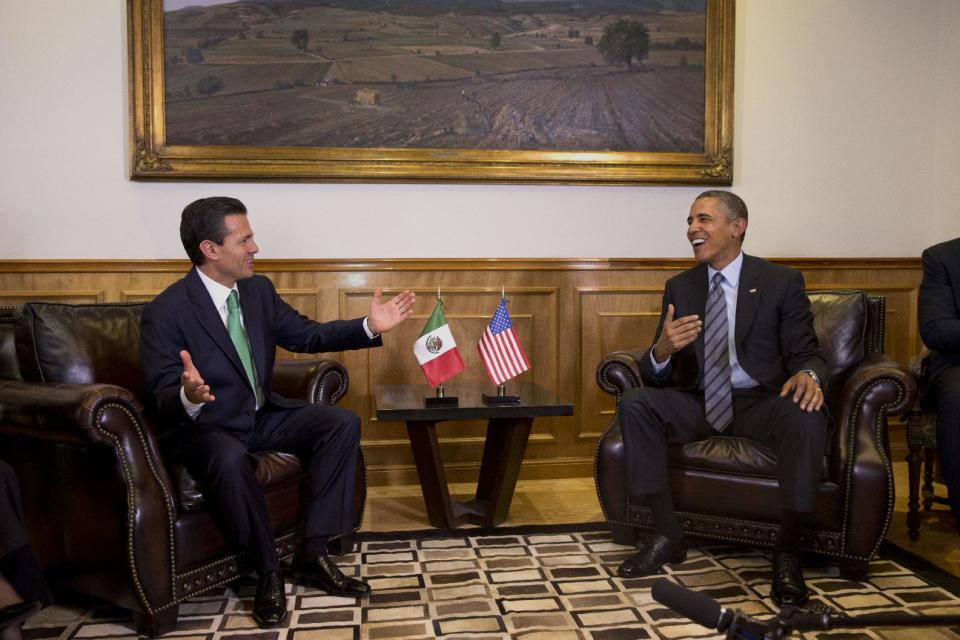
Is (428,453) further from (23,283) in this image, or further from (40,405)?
(23,283)

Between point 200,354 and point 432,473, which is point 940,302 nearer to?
point 432,473

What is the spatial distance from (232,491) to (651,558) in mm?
Answer: 1539

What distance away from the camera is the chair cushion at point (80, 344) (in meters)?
3.20

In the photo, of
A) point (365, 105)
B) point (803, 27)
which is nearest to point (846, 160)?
point (803, 27)

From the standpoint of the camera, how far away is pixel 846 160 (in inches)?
199

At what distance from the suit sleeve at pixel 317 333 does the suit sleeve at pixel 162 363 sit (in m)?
0.50

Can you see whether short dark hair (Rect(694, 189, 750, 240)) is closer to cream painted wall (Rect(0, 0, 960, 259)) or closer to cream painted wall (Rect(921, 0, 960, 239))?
cream painted wall (Rect(0, 0, 960, 259))

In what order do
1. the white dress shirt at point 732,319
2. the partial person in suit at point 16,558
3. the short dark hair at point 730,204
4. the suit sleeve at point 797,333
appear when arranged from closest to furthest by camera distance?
the partial person in suit at point 16,558 < the suit sleeve at point 797,333 < the white dress shirt at point 732,319 < the short dark hair at point 730,204

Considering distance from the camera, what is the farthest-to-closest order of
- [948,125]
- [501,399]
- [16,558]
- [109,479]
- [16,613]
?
[948,125]
[501,399]
[109,479]
[16,558]
[16,613]

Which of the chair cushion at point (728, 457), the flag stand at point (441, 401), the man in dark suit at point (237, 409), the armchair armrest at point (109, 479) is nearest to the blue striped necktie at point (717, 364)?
the chair cushion at point (728, 457)

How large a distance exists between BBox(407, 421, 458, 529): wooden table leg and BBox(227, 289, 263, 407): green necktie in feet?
2.52

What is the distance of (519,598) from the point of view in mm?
3064

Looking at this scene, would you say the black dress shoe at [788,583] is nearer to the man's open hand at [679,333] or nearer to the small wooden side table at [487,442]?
the man's open hand at [679,333]

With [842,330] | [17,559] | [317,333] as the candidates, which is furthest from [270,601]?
[842,330]
